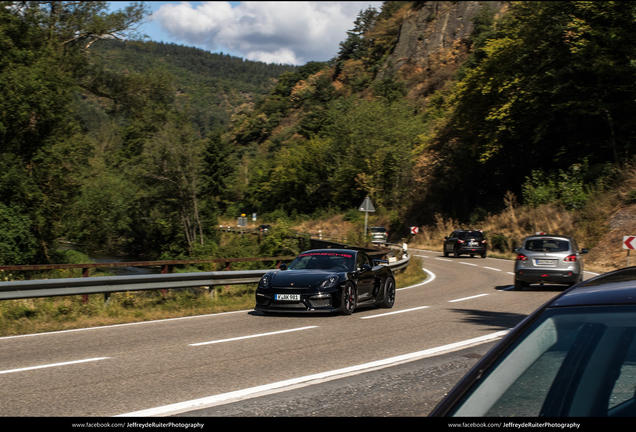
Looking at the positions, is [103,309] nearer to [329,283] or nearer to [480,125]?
[329,283]

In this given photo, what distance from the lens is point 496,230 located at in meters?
42.9

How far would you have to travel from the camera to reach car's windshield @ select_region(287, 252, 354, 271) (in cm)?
1311

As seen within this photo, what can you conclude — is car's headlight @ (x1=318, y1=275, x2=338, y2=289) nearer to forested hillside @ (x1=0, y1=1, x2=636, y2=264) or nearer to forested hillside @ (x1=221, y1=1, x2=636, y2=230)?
forested hillside @ (x1=0, y1=1, x2=636, y2=264)

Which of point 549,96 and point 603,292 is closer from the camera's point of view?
point 603,292

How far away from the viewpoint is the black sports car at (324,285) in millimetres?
12055

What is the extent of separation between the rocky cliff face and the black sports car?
75.5 meters

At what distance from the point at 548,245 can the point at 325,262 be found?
330 inches

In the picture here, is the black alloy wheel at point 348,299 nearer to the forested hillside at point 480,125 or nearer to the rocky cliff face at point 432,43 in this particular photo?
the forested hillside at point 480,125

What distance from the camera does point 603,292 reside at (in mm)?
2518

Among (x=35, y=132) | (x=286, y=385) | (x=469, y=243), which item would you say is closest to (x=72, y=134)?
(x=35, y=132)

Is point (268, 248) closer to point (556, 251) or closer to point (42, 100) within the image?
point (42, 100)

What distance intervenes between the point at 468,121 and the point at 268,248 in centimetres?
1862

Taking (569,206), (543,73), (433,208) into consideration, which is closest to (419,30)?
(433,208)

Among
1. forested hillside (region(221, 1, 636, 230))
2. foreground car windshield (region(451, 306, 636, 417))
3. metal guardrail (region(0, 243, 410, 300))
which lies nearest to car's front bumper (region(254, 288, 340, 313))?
metal guardrail (region(0, 243, 410, 300))
